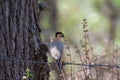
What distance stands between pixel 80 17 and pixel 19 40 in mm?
11580

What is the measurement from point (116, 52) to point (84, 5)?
12.3 meters

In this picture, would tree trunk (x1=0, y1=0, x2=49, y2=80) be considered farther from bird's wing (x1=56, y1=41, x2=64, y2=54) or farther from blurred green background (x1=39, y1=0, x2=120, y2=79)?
blurred green background (x1=39, y1=0, x2=120, y2=79)

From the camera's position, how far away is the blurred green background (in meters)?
17.8

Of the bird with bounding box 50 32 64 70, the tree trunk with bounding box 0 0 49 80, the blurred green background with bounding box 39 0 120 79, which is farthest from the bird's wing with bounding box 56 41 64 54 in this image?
the blurred green background with bounding box 39 0 120 79

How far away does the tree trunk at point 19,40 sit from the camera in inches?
263

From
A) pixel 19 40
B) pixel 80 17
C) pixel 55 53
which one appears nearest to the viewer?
pixel 19 40

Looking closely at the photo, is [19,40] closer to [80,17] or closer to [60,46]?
[60,46]

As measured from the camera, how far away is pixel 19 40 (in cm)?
678

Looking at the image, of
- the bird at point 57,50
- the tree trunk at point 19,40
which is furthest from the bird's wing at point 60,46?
the tree trunk at point 19,40

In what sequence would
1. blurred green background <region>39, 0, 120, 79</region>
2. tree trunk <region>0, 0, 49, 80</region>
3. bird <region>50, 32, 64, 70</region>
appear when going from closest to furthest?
tree trunk <region>0, 0, 49, 80</region>
bird <region>50, 32, 64, 70</region>
blurred green background <region>39, 0, 120, 79</region>

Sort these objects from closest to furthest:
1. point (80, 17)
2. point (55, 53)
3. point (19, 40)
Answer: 1. point (19, 40)
2. point (55, 53)
3. point (80, 17)

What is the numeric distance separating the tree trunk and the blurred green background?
10.0 m

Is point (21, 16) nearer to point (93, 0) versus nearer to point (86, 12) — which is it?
point (86, 12)

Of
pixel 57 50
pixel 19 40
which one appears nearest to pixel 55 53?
pixel 57 50
